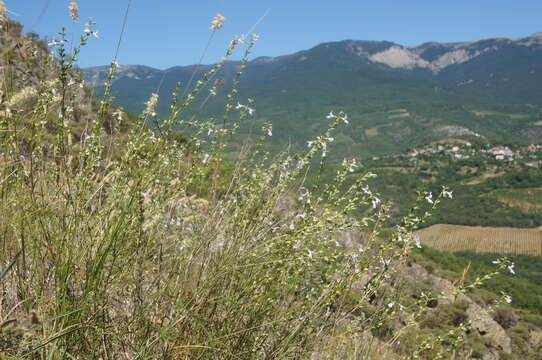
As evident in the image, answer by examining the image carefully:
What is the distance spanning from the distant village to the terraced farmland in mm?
60601

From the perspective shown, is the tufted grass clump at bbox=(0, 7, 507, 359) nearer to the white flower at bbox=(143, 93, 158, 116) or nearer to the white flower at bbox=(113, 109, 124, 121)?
the white flower at bbox=(143, 93, 158, 116)

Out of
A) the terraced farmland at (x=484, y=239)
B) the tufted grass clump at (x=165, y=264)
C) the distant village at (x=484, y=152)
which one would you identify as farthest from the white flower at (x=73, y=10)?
the distant village at (x=484, y=152)

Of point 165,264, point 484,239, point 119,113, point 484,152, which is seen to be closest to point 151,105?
point 119,113

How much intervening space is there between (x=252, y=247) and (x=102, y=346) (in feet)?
2.61

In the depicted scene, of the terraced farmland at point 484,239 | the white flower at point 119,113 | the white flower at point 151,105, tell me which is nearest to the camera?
the white flower at point 151,105

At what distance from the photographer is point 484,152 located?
610 feet

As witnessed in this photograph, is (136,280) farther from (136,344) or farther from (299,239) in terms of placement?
(299,239)

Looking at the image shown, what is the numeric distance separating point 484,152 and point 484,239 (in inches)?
3282

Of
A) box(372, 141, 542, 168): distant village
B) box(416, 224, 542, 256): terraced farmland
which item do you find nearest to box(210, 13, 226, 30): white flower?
box(416, 224, 542, 256): terraced farmland

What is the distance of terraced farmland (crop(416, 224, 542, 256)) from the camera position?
110 m

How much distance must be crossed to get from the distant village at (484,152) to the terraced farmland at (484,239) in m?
60.6

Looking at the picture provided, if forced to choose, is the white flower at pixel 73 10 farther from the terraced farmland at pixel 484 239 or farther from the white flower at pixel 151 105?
the terraced farmland at pixel 484 239

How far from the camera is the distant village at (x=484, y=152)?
176 meters

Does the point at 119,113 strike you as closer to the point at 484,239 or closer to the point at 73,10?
the point at 73,10
